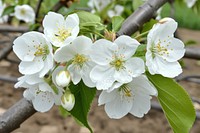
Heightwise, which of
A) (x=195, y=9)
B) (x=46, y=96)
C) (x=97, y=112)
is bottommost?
(x=97, y=112)

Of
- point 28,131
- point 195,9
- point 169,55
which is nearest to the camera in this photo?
point 169,55

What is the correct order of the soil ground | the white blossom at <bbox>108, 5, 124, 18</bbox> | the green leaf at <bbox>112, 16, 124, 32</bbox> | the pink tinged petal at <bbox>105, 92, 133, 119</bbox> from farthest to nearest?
the soil ground, the white blossom at <bbox>108, 5, 124, 18</bbox>, the green leaf at <bbox>112, 16, 124, 32</bbox>, the pink tinged petal at <bbox>105, 92, 133, 119</bbox>

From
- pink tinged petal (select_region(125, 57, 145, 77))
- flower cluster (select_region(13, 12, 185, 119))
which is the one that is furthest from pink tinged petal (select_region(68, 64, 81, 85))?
pink tinged petal (select_region(125, 57, 145, 77))

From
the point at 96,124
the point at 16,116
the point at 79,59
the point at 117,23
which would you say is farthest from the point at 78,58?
the point at 96,124

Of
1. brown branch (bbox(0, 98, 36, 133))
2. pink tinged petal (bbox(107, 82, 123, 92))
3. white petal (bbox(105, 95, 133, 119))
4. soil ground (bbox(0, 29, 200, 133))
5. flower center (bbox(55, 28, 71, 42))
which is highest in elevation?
flower center (bbox(55, 28, 71, 42))

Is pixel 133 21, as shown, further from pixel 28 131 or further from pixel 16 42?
pixel 28 131

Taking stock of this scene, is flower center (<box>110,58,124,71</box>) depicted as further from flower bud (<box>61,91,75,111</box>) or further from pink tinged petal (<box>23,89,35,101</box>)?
pink tinged petal (<box>23,89,35,101</box>)

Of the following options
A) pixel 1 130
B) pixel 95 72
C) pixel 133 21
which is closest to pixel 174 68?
pixel 95 72
